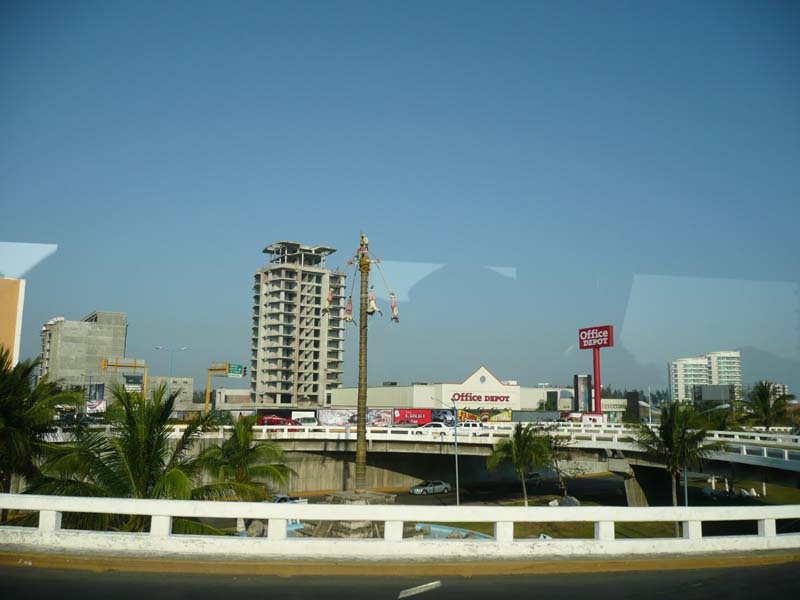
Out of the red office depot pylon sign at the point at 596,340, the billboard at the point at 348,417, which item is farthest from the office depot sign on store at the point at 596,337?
the billboard at the point at 348,417

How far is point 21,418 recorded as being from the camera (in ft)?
54.3

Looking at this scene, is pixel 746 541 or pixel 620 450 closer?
pixel 746 541

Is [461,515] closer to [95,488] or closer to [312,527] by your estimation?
[95,488]

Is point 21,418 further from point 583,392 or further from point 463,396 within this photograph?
point 583,392

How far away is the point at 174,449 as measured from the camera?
14.0 meters

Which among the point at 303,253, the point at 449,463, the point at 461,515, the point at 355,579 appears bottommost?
the point at 449,463

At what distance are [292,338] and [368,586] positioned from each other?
126938mm

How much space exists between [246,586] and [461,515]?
3.16 m

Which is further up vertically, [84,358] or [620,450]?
[84,358]

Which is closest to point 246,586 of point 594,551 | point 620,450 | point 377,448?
point 594,551

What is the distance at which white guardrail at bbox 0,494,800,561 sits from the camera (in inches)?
364

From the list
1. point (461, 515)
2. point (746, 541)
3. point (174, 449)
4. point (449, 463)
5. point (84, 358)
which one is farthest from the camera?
point (84, 358)

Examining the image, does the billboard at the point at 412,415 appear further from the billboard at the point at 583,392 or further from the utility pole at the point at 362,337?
the utility pole at the point at 362,337

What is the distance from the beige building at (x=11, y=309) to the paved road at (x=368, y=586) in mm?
69503
